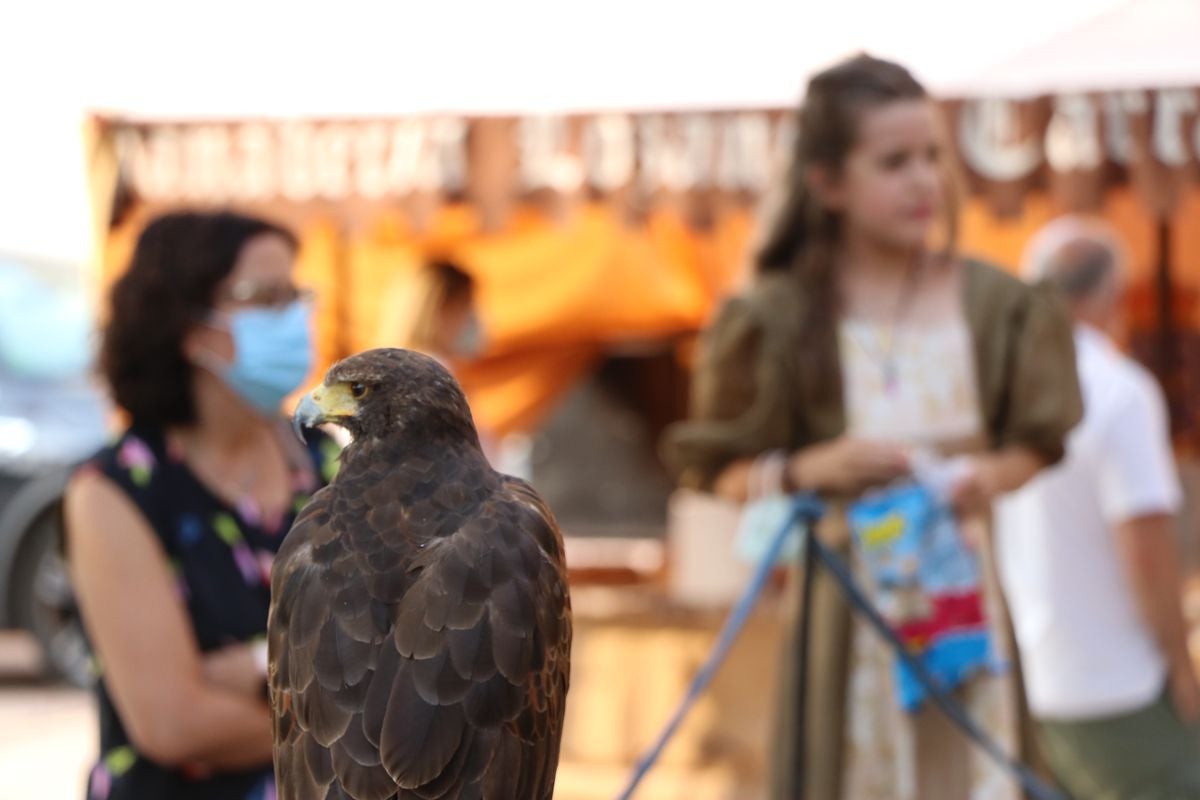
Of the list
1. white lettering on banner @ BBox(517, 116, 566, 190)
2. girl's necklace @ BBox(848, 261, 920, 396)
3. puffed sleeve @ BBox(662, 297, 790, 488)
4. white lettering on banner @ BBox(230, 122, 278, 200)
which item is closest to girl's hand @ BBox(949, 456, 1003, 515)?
girl's necklace @ BBox(848, 261, 920, 396)

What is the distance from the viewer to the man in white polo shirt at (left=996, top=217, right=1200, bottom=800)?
3.42 meters

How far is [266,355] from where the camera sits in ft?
8.03

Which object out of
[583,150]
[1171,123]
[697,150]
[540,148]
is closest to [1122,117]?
[1171,123]

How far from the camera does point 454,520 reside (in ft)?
4.19

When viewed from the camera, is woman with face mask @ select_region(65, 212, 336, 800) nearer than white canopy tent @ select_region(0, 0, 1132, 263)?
Yes

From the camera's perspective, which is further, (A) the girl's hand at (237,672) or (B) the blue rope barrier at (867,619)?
(B) the blue rope barrier at (867,619)

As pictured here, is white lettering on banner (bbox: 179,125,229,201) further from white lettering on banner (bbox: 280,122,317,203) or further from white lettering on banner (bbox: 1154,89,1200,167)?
white lettering on banner (bbox: 1154,89,1200,167)

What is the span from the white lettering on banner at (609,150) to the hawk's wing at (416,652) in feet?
15.5

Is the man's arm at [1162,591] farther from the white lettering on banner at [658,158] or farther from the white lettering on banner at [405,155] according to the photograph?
the white lettering on banner at [405,155]

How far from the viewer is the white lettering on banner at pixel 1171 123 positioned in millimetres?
5438

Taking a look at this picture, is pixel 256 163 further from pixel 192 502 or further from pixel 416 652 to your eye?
pixel 416 652

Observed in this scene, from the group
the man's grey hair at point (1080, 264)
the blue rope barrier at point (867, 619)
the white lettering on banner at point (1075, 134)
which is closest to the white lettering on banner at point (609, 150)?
the white lettering on banner at point (1075, 134)

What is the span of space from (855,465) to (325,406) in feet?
4.38

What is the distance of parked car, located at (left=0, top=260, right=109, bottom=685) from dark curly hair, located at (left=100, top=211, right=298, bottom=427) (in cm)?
621
